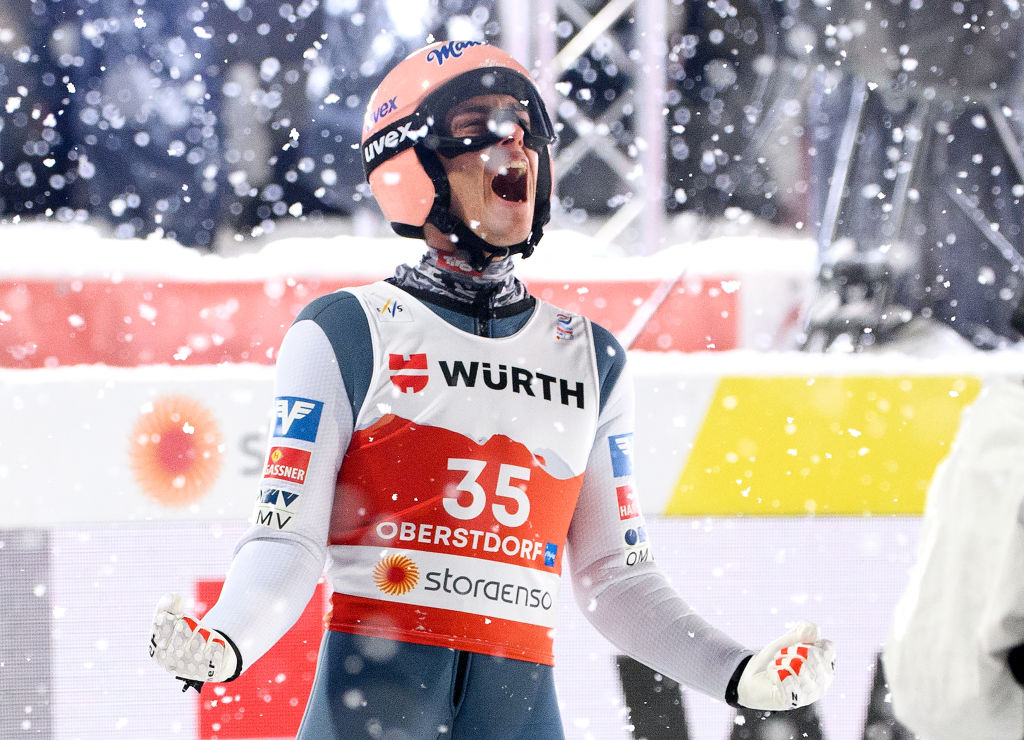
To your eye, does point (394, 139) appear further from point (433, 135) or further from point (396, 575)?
point (396, 575)

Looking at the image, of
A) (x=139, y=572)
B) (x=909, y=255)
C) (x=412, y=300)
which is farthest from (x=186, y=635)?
(x=909, y=255)

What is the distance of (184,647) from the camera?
1264 millimetres

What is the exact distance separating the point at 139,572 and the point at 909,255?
200 centimetres

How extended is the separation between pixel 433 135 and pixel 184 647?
823mm

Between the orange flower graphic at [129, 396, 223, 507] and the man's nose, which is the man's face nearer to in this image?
the man's nose

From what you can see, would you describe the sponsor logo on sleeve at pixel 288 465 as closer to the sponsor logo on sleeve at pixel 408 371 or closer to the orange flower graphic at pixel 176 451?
the sponsor logo on sleeve at pixel 408 371

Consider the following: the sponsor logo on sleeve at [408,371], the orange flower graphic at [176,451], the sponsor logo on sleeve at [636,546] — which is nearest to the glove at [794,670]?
the sponsor logo on sleeve at [636,546]

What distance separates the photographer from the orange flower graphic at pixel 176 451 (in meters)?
2.33

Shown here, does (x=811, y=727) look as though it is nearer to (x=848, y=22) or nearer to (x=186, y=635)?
(x=186, y=635)

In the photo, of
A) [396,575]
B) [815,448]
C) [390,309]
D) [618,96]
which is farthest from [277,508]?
[618,96]

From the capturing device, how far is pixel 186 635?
1.27m

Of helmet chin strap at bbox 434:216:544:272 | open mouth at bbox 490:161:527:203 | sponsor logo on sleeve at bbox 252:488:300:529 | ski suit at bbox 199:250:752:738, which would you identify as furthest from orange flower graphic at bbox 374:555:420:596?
open mouth at bbox 490:161:527:203

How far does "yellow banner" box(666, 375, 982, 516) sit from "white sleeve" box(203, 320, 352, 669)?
109 cm

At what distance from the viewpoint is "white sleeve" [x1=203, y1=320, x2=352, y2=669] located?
4.56ft
